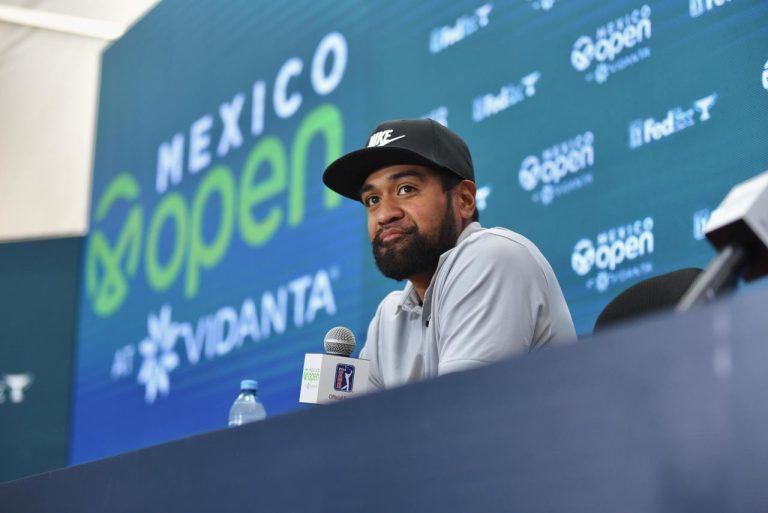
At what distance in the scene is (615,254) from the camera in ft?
7.38

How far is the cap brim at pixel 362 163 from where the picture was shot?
1856 mm

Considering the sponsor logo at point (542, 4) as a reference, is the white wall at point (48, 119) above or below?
above

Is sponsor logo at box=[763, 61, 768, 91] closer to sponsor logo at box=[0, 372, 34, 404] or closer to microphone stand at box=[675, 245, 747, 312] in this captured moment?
A: microphone stand at box=[675, 245, 747, 312]

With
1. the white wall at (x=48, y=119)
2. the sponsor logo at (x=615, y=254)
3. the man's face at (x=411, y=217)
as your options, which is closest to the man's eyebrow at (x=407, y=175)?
the man's face at (x=411, y=217)

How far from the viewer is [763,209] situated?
0.76 meters

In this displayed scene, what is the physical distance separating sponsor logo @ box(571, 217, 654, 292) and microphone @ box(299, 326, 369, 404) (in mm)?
793

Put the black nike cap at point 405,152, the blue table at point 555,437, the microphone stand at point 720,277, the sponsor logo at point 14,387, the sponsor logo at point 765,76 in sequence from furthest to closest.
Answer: the sponsor logo at point 14,387 < the sponsor logo at point 765,76 < the black nike cap at point 405,152 < the microphone stand at point 720,277 < the blue table at point 555,437

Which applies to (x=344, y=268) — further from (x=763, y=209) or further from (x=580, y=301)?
(x=763, y=209)

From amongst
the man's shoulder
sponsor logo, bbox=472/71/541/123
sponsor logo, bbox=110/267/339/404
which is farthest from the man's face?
sponsor logo, bbox=110/267/339/404

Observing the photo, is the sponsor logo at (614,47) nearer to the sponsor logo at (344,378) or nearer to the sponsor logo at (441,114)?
the sponsor logo at (441,114)

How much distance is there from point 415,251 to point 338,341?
285mm

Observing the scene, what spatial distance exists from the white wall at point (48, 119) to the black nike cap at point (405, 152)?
11.1 feet

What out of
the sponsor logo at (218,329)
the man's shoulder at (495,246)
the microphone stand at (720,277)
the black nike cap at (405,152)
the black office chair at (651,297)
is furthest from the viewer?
the sponsor logo at (218,329)

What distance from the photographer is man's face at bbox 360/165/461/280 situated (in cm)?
189
